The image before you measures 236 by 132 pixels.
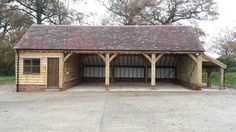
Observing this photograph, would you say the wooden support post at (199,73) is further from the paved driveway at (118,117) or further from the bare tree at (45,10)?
the bare tree at (45,10)

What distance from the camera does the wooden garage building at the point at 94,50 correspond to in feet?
75.2

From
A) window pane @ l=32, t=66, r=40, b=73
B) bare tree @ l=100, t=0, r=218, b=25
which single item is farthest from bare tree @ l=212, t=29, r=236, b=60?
window pane @ l=32, t=66, r=40, b=73

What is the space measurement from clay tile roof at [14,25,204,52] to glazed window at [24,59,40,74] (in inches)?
32.6

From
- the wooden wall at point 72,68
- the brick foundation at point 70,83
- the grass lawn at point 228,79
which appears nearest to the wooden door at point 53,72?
the brick foundation at point 70,83

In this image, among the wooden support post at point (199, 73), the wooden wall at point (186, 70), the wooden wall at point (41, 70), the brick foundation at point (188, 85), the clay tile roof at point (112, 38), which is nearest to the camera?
the wooden support post at point (199, 73)

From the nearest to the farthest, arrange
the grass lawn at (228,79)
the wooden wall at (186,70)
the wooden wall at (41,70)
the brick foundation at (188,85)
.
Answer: the wooden wall at (41,70), the brick foundation at (188,85), the wooden wall at (186,70), the grass lawn at (228,79)

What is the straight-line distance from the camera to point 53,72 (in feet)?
75.3

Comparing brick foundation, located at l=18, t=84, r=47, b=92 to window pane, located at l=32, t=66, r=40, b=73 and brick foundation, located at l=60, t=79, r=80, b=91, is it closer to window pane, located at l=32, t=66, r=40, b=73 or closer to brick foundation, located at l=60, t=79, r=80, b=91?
window pane, located at l=32, t=66, r=40, b=73

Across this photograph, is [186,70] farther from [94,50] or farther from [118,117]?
[118,117]

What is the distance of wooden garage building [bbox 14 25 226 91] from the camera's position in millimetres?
22906

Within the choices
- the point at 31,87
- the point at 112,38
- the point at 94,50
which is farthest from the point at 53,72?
the point at 112,38

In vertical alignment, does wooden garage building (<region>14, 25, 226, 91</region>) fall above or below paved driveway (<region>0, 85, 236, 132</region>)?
above

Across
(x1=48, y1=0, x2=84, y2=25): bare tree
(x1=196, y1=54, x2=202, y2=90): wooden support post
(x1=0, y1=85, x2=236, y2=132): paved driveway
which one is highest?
(x1=48, y1=0, x2=84, y2=25): bare tree

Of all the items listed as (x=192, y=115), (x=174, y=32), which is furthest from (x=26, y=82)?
(x=192, y=115)
